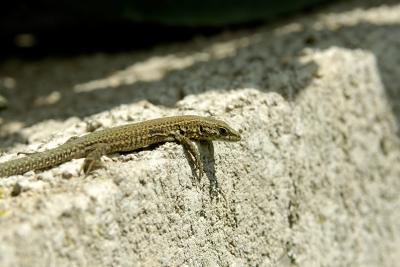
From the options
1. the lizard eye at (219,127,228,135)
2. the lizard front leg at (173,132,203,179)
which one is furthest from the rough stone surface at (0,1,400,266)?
the lizard eye at (219,127,228,135)

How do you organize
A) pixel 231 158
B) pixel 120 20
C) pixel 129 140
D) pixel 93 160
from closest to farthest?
→ pixel 93 160 → pixel 129 140 → pixel 231 158 → pixel 120 20

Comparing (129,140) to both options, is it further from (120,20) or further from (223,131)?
(120,20)

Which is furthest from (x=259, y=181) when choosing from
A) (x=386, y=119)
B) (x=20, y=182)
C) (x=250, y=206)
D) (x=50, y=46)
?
(x=50, y=46)

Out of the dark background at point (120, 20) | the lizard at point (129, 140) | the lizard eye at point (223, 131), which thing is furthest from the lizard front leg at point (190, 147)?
the dark background at point (120, 20)

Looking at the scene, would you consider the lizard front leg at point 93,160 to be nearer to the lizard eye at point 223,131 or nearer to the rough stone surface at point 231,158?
the rough stone surface at point 231,158

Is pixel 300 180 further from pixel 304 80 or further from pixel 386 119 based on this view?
pixel 386 119

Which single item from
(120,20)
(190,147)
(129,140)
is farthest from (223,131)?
(120,20)
